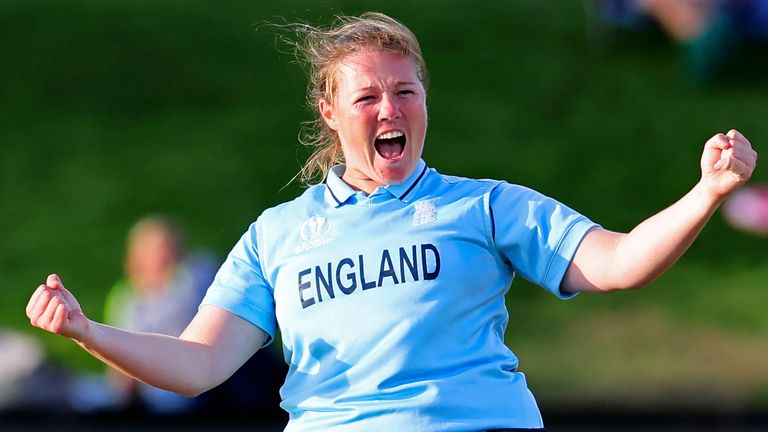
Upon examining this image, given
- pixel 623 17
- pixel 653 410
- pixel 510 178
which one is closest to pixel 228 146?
pixel 510 178

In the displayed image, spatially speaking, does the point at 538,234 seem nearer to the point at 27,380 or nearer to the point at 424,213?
the point at 424,213

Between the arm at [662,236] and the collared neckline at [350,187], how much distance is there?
0.42m

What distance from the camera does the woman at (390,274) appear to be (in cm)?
283

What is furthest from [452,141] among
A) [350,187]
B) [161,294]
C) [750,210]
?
[350,187]

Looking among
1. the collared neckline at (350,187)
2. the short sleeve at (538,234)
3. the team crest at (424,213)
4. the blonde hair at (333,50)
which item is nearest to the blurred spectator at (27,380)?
the blonde hair at (333,50)

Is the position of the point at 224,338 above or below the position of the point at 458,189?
below

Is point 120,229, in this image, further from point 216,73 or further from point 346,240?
point 346,240

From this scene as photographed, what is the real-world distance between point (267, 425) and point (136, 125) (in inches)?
167

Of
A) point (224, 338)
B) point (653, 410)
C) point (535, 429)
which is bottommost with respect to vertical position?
point (653, 410)

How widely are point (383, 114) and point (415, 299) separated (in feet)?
1.46

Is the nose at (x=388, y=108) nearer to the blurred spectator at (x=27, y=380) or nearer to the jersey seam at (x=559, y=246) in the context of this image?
the jersey seam at (x=559, y=246)

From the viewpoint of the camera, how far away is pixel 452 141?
10336mm

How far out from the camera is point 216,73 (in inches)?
441

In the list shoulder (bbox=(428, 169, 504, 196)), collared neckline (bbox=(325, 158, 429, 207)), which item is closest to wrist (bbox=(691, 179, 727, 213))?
shoulder (bbox=(428, 169, 504, 196))
